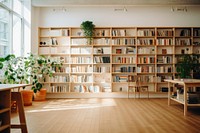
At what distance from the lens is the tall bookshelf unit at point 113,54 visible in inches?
337

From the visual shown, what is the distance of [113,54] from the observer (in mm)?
8609

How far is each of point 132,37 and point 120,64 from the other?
1.18 m

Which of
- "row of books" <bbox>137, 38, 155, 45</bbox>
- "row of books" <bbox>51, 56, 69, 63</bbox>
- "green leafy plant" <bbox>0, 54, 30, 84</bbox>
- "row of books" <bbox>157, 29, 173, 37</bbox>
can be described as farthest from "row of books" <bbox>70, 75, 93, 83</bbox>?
"row of books" <bbox>157, 29, 173, 37</bbox>

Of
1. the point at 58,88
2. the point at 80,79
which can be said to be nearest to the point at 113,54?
the point at 80,79

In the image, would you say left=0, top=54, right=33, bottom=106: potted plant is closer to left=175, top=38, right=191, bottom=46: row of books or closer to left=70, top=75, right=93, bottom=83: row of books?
left=70, top=75, right=93, bottom=83: row of books

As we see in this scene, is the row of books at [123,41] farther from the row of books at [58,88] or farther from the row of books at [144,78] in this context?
the row of books at [58,88]

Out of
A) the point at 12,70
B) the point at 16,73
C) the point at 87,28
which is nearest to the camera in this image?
the point at 12,70

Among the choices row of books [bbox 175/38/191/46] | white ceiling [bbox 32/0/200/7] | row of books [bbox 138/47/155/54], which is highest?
white ceiling [bbox 32/0/200/7]

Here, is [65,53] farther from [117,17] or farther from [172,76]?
[172,76]

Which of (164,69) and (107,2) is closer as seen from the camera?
(107,2)

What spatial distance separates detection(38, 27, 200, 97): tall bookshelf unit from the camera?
8.57m

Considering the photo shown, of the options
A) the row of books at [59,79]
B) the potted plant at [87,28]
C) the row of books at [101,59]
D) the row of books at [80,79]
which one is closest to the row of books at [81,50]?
the row of books at [101,59]

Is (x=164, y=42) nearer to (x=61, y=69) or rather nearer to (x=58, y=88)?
(x=61, y=69)

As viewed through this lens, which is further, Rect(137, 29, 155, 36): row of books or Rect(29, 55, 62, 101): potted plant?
Rect(137, 29, 155, 36): row of books
